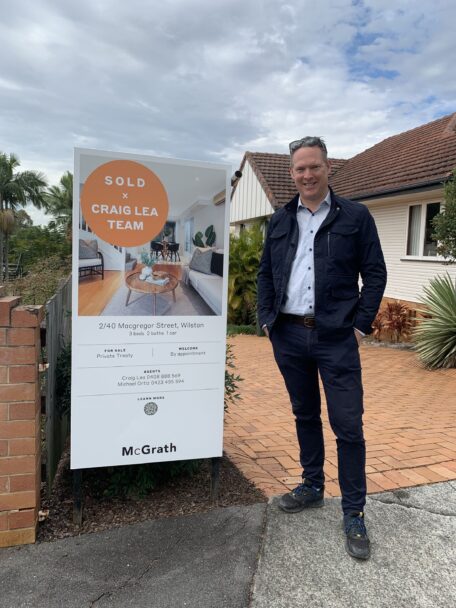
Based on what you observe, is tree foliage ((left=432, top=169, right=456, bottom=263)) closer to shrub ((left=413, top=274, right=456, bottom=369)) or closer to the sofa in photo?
shrub ((left=413, top=274, right=456, bottom=369))

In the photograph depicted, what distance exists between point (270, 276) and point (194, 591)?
1.72m

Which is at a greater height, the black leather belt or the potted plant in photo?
the potted plant in photo

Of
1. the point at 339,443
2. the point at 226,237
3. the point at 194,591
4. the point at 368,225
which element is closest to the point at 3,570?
the point at 194,591

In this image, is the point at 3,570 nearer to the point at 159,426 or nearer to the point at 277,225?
the point at 159,426

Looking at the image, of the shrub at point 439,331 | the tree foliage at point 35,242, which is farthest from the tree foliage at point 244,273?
the tree foliage at point 35,242

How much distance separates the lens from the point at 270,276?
3029mm

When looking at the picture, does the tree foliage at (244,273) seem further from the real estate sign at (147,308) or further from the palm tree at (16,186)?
the palm tree at (16,186)

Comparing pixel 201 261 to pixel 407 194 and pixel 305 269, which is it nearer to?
pixel 305 269

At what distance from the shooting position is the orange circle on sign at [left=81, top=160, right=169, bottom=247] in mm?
2525

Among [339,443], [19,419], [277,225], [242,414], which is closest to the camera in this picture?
[19,419]

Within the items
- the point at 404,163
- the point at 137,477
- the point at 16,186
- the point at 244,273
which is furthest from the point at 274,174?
the point at 16,186

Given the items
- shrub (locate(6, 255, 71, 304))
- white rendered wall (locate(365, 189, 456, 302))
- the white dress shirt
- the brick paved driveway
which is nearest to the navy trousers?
the white dress shirt

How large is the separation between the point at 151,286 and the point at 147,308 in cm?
12

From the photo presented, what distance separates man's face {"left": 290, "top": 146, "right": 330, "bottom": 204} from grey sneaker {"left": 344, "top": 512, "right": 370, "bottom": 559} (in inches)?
69.2
